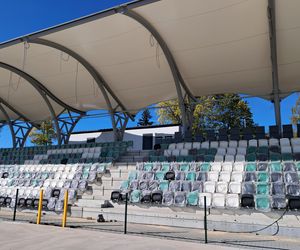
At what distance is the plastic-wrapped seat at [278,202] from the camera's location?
9852mm

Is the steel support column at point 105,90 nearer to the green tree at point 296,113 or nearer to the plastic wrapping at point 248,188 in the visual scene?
the plastic wrapping at point 248,188

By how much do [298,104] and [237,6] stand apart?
25.6 metres

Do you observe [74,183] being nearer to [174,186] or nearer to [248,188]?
[174,186]

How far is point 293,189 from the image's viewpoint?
1045cm

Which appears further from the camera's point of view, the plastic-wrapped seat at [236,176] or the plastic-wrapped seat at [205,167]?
the plastic-wrapped seat at [205,167]

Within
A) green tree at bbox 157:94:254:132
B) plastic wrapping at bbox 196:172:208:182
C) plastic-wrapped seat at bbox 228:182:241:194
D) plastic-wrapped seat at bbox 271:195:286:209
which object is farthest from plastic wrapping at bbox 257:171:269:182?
Result: green tree at bbox 157:94:254:132

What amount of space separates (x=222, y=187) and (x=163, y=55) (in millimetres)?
8027

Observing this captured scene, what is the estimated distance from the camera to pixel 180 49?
15773 millimetres

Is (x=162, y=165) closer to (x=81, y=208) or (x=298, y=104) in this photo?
(x=81, y=208)

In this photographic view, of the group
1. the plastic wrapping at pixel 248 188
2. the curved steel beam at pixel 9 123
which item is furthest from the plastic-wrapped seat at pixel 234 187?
the curved steel beam at pixel 9 123

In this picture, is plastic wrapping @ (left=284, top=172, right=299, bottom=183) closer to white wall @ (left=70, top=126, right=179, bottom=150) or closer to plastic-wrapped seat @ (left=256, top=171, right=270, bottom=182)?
plastic-wrapped seat @ (left=256, top=171, right=270, bottom=182)

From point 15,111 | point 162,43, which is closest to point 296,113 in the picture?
point 162,43

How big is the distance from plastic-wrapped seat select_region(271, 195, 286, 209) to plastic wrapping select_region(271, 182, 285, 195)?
432mm

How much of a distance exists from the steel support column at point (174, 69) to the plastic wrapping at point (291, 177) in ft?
25.0
